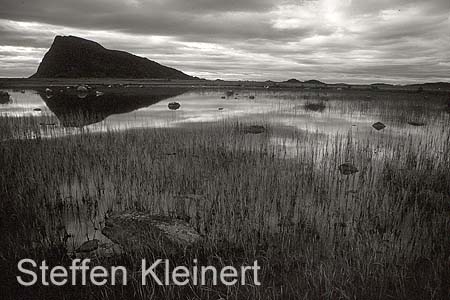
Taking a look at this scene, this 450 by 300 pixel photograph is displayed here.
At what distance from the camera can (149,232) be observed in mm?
5188

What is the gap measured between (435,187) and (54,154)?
12019mm

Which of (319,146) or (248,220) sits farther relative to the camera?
(319,146)

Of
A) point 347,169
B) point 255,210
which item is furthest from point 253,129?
point 255,210

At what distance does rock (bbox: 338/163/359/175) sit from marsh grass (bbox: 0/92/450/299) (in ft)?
0.74

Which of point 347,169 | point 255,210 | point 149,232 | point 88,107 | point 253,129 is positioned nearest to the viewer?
point 149,232

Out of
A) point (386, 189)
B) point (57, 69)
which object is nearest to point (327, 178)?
point (386, 189)

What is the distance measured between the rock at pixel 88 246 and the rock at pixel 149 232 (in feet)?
0.93

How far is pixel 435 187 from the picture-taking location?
8039 mm

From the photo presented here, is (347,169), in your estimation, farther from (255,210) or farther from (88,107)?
(88,107)

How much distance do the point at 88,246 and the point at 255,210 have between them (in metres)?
3.42

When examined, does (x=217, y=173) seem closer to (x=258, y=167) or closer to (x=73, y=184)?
(x=258, y=167)

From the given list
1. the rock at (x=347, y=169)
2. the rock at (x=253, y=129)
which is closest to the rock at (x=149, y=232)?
the rock at (x=347, y=169)

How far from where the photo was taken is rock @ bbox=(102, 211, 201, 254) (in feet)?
16.4

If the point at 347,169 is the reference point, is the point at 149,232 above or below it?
below
